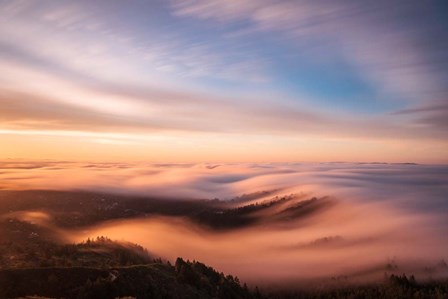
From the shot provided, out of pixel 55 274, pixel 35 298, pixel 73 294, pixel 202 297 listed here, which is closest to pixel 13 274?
pixel 55 274

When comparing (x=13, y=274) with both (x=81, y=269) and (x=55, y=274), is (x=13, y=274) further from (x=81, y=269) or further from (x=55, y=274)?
(x=81, y=269)

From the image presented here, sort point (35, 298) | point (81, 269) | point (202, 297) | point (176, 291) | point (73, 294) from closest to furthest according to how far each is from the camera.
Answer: point (35, 298)
point (73, 294)
point (81, 269)
point (176, 291)
point (202, 297)

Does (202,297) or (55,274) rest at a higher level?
(55,274)

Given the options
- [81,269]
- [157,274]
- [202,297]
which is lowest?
[202,297]

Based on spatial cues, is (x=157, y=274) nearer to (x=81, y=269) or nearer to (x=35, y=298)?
(x=81, y=269)

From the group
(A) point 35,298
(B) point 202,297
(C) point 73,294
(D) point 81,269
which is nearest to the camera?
(A) point 35,298

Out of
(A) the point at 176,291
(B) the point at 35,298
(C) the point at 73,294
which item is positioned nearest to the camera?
(B) the point at 35,298

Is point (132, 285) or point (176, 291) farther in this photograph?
point (176, 291)

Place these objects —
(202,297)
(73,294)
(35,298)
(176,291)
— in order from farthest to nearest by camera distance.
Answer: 1. (202,297)
2. (176,291)
3. (73,294)
4. (35,298)

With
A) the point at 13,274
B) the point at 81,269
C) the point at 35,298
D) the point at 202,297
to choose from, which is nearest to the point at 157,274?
the point at 202,297
